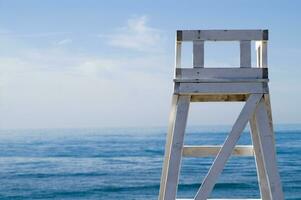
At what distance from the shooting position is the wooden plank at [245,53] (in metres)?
6.82

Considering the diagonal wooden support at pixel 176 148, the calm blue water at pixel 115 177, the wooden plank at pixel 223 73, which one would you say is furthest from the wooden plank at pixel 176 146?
the calm blue water at pixel 115 177

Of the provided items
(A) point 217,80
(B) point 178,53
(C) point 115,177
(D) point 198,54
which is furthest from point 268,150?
(C) point 115,177

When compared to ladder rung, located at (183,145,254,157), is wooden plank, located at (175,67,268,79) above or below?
above

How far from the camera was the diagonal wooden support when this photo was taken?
673 cm

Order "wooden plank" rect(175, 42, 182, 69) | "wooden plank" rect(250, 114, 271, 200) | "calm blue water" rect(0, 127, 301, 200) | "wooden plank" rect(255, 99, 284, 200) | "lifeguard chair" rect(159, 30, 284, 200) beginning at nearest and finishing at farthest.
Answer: "wooden plank" rect(255, 99, 284, 200)
"lifeguard chair" rect(159, 30, 284, 200)
"wooden plank" rect(175, 42, 182, 69)
"wooden plank" rect(250, 114, 271, 200)
"calm blue water" rect(0, 127, 301, 200)

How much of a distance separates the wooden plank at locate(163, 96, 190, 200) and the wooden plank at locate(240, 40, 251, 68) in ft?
2.40

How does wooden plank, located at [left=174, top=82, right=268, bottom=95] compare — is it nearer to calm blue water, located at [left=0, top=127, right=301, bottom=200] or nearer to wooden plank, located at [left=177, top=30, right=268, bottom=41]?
wooden plank, located at [left=177, top=30, right=268, bottom=41]

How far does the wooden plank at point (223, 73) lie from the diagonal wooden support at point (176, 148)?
0.26 meters

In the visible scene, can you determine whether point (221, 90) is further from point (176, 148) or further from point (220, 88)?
point (176, 148)

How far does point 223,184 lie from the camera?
1395 inches

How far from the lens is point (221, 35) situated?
22.6 ft

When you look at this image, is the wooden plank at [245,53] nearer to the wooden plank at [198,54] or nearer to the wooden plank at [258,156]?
the wooden plank at [198,54]

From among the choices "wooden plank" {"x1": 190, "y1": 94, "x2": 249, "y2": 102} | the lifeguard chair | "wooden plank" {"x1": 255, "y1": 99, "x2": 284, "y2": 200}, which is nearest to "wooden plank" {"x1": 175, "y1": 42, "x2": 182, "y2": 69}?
the lifeguard chair

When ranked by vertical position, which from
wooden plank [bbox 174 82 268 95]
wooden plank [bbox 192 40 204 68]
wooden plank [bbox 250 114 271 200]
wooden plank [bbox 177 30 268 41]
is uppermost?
wooden plank [bbox 177 30 268 41]
